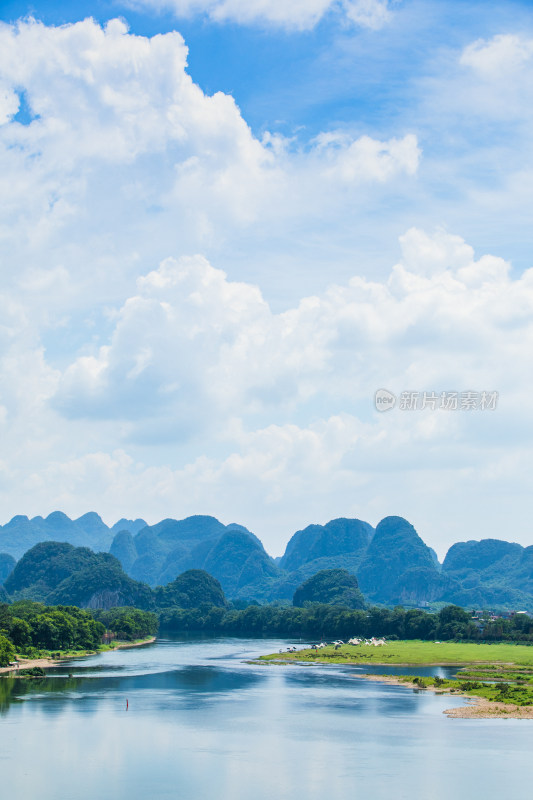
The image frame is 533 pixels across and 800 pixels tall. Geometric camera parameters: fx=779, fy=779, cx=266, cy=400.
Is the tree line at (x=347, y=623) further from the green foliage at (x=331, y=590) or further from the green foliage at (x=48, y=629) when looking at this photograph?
the green foliage at (x=48, y=629)

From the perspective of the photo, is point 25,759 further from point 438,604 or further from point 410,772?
point 438,604

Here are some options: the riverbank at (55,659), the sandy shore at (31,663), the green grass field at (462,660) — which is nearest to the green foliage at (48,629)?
the riverbank at (55,659)

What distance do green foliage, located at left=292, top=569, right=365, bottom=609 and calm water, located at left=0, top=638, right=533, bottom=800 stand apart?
9873cm

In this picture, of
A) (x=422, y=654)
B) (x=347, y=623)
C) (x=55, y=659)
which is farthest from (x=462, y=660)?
(x=347, y=623)

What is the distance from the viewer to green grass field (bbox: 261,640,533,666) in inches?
2773

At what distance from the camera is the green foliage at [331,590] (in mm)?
153562

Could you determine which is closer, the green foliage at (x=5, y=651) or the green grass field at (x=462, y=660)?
the green grass field at (x=462, y=660)

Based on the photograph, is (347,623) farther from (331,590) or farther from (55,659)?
(55,659)

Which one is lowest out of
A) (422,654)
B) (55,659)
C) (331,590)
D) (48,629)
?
(422,654)

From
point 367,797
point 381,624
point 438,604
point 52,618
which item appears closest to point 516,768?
point 367,797

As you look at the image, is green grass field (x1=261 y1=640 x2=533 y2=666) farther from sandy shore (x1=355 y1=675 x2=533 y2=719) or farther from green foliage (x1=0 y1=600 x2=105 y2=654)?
sandy shore (x1=355 y1=675 x2=533 y2=719)

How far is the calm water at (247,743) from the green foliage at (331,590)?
98727mm

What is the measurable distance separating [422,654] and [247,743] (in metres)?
45.7

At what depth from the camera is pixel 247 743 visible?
35.2m
